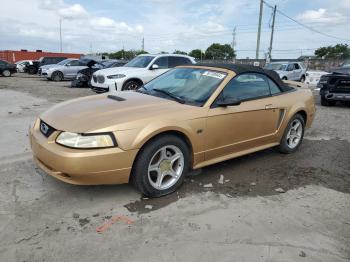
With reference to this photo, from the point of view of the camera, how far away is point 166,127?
3.76 meters

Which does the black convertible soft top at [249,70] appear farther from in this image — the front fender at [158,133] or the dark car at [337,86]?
the dark car at [337,86]

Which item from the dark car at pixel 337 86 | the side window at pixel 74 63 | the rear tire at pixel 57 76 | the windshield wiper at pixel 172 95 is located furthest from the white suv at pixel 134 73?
the side window at pixel 74 63

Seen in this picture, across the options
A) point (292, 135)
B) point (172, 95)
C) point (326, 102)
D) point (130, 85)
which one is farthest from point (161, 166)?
point (326, 102)

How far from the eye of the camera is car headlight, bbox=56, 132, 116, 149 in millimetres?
3428

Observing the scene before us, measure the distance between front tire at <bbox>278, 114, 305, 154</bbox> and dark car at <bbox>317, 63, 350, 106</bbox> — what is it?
5.93 metres

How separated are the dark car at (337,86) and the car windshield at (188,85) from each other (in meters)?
7.65

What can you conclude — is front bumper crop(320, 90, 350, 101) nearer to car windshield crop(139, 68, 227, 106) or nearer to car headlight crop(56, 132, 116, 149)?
car windshield crop(139, 68, 227, 106)

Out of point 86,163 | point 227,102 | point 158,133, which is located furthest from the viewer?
point 227,102

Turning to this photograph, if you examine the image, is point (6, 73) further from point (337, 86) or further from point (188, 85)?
point (188, 85)

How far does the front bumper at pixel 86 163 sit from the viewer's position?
3379mm

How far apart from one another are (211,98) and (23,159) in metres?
2.87

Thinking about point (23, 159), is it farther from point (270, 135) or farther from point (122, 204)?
point (270, 135)

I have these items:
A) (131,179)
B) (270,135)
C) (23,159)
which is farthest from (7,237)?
(270,135)

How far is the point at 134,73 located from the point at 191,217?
872cm
